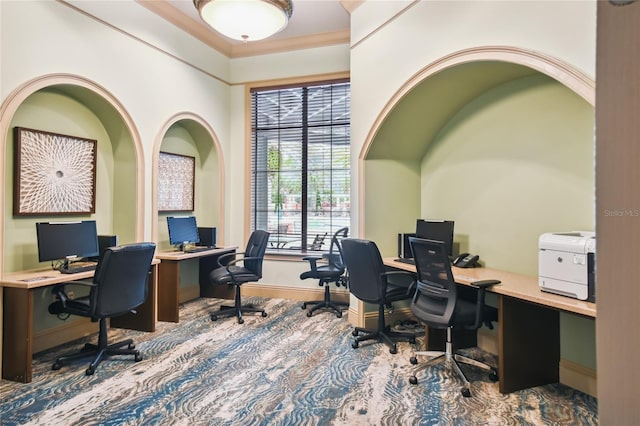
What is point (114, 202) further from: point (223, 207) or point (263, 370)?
point (263, 370)

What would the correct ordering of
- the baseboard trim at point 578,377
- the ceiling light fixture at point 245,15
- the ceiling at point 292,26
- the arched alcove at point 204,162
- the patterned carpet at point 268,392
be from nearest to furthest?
the patterned carpet at point 268,392
the baseboard trim at point 578,377
the ceiling light fixture at point 245,15
the ceiling at point 292,26
the arched alcove at point 204,162

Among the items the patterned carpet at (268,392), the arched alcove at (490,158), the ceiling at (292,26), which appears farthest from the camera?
the ceiling at (292,26)

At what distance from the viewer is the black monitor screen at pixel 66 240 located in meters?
3.42

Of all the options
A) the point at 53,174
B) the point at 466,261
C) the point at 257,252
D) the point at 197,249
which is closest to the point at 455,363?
the point at 466,261

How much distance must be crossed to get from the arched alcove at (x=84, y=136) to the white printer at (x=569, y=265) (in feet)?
13.1

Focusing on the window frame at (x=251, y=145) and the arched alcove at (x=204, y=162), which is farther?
the window frame at (x=251, y=145)

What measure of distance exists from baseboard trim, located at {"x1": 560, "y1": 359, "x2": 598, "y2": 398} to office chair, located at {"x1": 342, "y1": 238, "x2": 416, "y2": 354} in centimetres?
126

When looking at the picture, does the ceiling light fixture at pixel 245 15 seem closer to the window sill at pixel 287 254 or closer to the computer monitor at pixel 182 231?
the computer monitor at pixel 182 231

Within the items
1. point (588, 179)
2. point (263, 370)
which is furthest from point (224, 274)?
→ point (588, 179)

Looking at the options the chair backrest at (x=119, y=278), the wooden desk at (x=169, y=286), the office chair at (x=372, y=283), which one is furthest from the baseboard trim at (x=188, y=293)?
the office chair at (x=372, y=283)

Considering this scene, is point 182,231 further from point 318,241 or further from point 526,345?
point 526,345

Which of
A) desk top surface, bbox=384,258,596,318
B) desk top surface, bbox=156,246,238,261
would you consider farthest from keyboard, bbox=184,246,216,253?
desk top surface, bbox=384,258,596,318

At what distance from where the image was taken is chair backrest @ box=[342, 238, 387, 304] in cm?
357

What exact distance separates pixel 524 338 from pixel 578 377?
1.60 feet
